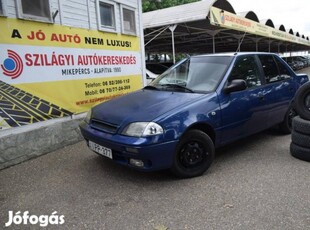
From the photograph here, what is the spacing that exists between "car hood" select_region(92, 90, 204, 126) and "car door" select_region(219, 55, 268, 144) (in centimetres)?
57

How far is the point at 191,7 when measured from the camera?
1186 centimetres

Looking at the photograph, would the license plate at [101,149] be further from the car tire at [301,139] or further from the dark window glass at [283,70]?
the dark window glass at [283,70]

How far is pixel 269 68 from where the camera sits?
5535 millimetres

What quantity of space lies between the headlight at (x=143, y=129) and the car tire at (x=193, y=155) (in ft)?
1.26

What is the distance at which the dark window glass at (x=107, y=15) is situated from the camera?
22.6ft

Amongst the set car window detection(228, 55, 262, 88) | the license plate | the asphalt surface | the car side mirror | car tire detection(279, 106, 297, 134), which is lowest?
the asphalt surface

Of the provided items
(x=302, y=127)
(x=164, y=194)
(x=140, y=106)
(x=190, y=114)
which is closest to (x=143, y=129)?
(x=140, y=106)

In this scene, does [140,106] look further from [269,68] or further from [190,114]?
[269,68]

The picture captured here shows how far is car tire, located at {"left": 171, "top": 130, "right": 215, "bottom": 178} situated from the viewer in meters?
3.85

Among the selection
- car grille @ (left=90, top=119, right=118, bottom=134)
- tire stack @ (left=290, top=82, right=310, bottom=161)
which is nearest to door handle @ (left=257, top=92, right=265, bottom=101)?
tire stack @ (left=290, top=82, right=310, bottom=161)

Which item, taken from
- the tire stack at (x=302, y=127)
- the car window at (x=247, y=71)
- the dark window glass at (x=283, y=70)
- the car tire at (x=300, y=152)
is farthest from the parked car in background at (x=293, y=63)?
the car tire at (x=300, y=152)

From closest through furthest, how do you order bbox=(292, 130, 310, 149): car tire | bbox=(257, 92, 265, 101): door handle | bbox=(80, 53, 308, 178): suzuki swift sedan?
bbox=(80, 53, 308, 178): suzuki swift sedan, bbox=(292, 130, 310, 149): car tire, bbox=(257, 92, 265, 101): door handle

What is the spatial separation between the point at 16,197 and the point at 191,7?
10204 millimetres

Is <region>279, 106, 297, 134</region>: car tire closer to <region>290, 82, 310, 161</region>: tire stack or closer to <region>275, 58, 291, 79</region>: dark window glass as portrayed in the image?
<region>275, 58, 291, 79</region>: dark window glass
